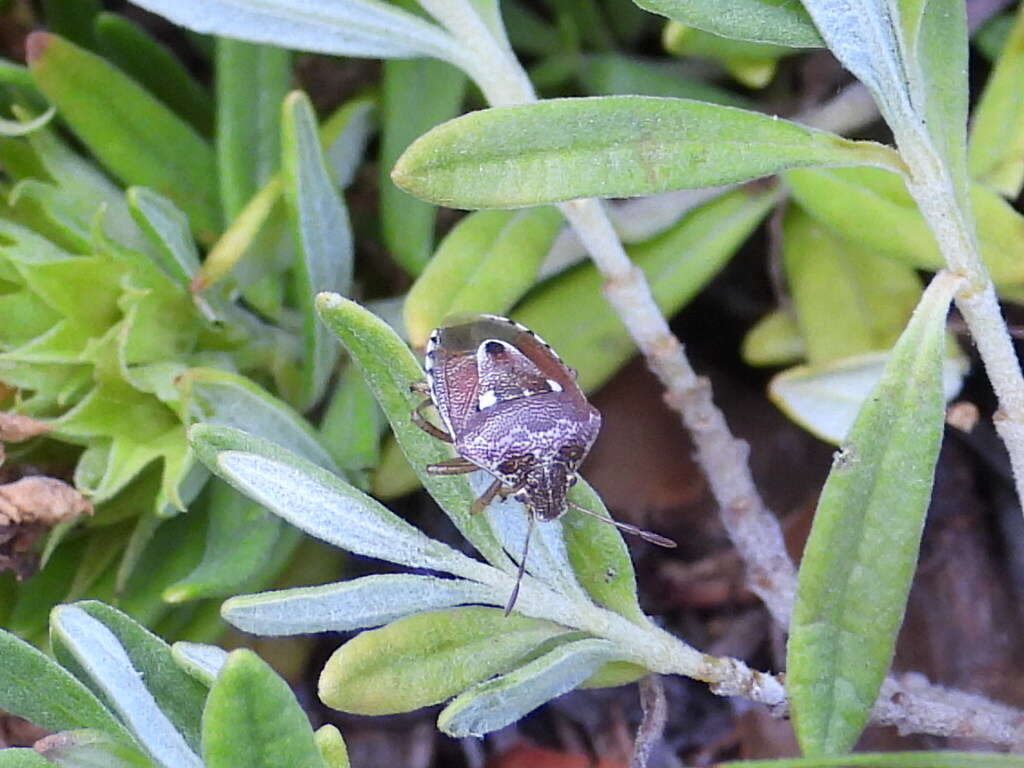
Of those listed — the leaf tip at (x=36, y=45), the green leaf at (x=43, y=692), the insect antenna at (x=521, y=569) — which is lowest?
the green leaf at (x=43, y=692)

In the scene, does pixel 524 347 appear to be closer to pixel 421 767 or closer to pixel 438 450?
pixel 438 450

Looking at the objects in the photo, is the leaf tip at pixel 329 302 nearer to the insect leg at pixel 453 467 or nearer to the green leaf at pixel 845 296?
the insect leg at pixel 453 467

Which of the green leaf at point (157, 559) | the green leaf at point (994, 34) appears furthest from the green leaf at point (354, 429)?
the green leaf at point (994, 34)

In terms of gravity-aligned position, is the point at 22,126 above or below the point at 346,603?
above

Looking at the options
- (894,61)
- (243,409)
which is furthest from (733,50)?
(243,409)

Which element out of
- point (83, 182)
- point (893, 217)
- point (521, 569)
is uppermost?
point (893, 217)

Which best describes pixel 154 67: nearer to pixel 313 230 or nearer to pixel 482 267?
pixel 313 230

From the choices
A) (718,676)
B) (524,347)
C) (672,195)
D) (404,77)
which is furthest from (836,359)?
(404,77)
